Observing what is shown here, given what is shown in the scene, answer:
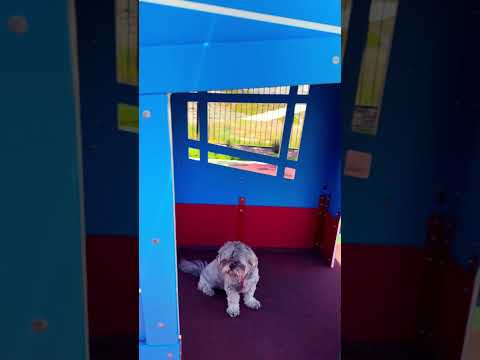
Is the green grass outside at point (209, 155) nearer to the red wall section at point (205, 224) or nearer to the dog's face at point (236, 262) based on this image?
the red wall section at point (205, 224)

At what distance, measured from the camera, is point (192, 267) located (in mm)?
3859

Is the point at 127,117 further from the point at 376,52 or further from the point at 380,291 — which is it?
the point at 380,291

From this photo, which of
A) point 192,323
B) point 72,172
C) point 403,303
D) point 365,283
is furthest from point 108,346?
point 192,323

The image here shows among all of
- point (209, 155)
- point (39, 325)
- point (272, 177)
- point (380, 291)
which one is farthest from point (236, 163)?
point (39, 325)

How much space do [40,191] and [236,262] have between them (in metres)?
2.75

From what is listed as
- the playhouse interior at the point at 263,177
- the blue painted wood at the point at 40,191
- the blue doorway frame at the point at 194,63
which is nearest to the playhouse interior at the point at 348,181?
the blue painted wood at the point at 40,191

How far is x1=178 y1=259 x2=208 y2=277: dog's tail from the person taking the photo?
12.6ft

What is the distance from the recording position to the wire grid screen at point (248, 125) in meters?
4.08

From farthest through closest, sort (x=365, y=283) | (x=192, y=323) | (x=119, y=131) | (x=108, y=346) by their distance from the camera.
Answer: (x=192, y=323), (x=365, y=283), (x=108, y=346), (x=119, y=131)

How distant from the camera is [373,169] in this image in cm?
108

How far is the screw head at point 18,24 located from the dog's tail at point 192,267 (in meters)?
3.37

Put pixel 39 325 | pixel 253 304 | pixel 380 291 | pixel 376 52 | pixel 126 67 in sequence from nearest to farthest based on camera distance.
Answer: pixel 39 325 → pixel 126 67 → pixel 376 52 → pixel 380 291 → pixel 253 304

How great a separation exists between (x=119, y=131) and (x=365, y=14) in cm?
70

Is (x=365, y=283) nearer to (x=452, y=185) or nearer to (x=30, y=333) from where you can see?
(x=452, y=185)
